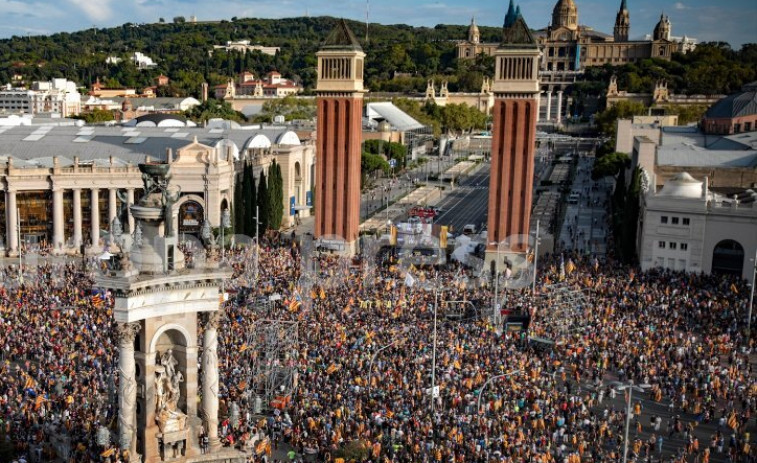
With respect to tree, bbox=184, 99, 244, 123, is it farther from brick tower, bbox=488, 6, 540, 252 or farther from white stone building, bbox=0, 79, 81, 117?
brick tower, bbox=488, 6, 540, 252

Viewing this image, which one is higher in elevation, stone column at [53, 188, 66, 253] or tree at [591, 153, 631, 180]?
tree at [591, 153, 631, 180]

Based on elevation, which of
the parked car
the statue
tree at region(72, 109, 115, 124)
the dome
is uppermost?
tree at region(72, 109, 115, 124)

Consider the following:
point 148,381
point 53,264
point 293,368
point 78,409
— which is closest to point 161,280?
point 148,381

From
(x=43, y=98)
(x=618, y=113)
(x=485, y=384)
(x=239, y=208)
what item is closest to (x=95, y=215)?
(x=239, y=208)

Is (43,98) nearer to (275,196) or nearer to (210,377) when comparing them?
(275,196)

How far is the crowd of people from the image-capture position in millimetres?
28344

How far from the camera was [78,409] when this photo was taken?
93.4ft

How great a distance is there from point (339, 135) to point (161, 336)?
41.4m

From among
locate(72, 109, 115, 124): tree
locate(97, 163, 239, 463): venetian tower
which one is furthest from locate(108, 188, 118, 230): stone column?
locate(72, 109, 115, 124): tree

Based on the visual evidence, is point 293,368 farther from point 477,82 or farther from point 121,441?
point 477,82

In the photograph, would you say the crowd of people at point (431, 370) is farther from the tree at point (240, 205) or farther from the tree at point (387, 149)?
the tree at point (387, 149)

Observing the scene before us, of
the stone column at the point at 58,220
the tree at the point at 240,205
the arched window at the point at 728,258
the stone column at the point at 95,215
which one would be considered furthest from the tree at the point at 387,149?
the arched window at the point at 728,258

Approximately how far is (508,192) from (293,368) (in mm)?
29092

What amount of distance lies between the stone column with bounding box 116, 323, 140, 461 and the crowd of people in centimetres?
63
